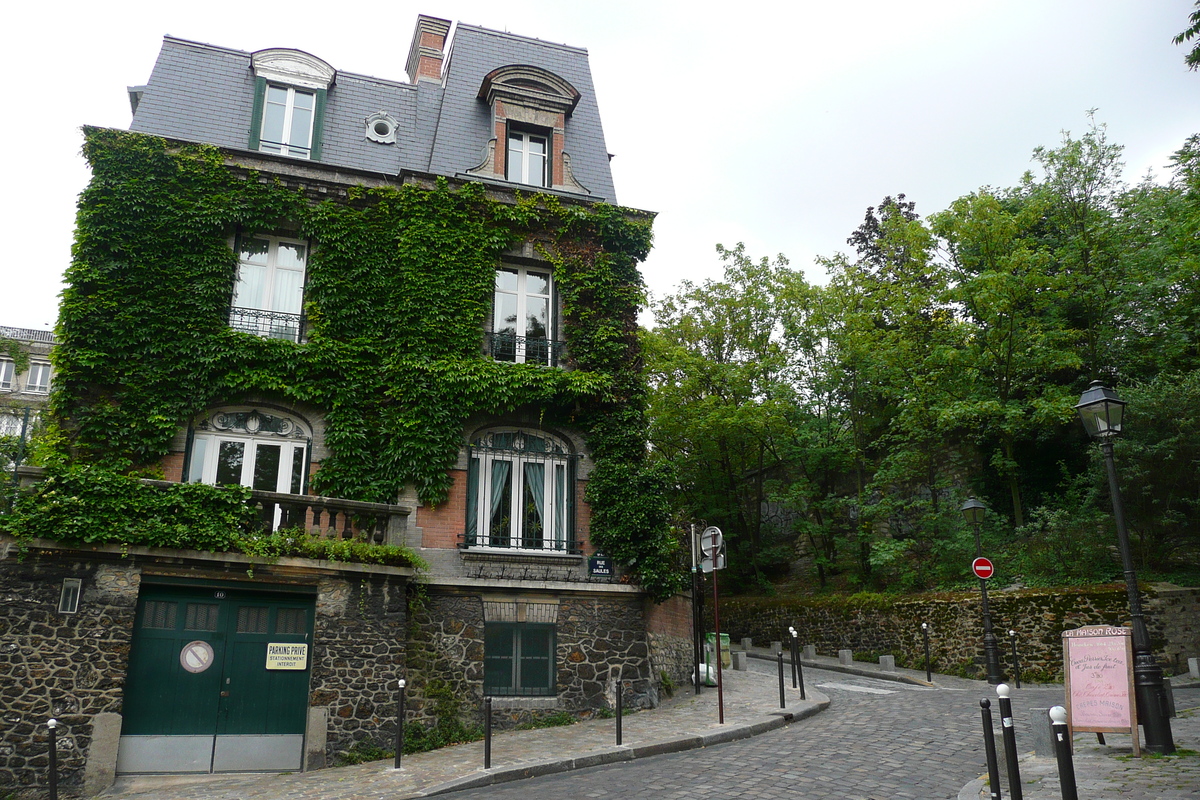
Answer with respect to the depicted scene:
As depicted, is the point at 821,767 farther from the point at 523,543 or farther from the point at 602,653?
the point at 523,543

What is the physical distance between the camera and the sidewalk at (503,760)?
9297mm

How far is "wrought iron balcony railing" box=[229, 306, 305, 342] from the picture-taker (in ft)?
45.5

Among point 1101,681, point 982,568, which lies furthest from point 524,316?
point 1101,681

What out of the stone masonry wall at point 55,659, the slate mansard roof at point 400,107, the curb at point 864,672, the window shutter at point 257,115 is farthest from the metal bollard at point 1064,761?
the window shutter at point 257,115

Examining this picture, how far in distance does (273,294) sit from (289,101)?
14.1 ft

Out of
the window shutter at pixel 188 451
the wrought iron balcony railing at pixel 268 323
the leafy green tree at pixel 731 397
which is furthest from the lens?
the leafy green tree at pixel 731 397

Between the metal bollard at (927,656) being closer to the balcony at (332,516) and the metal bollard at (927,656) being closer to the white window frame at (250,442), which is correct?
the balcony at (332,516)

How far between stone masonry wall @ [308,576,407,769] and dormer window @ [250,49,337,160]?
8.59 m

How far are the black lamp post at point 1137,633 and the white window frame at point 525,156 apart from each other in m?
10.7

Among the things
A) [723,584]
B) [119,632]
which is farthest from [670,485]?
[723,584]

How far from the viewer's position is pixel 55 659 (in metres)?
10.0

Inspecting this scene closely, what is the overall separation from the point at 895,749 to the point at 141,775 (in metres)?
9.28

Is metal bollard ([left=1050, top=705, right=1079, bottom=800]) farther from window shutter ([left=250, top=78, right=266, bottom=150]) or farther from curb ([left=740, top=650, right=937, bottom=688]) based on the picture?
window shutter ([left=250, top=78, right=266, bottom=150])

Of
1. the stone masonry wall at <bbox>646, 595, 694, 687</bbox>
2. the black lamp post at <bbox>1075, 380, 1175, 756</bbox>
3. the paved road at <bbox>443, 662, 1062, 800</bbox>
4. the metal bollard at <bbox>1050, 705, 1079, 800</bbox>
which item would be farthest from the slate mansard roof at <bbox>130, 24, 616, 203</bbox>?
the metal bollard at <bbox>1050, 705, 1079, 800</bbox>
